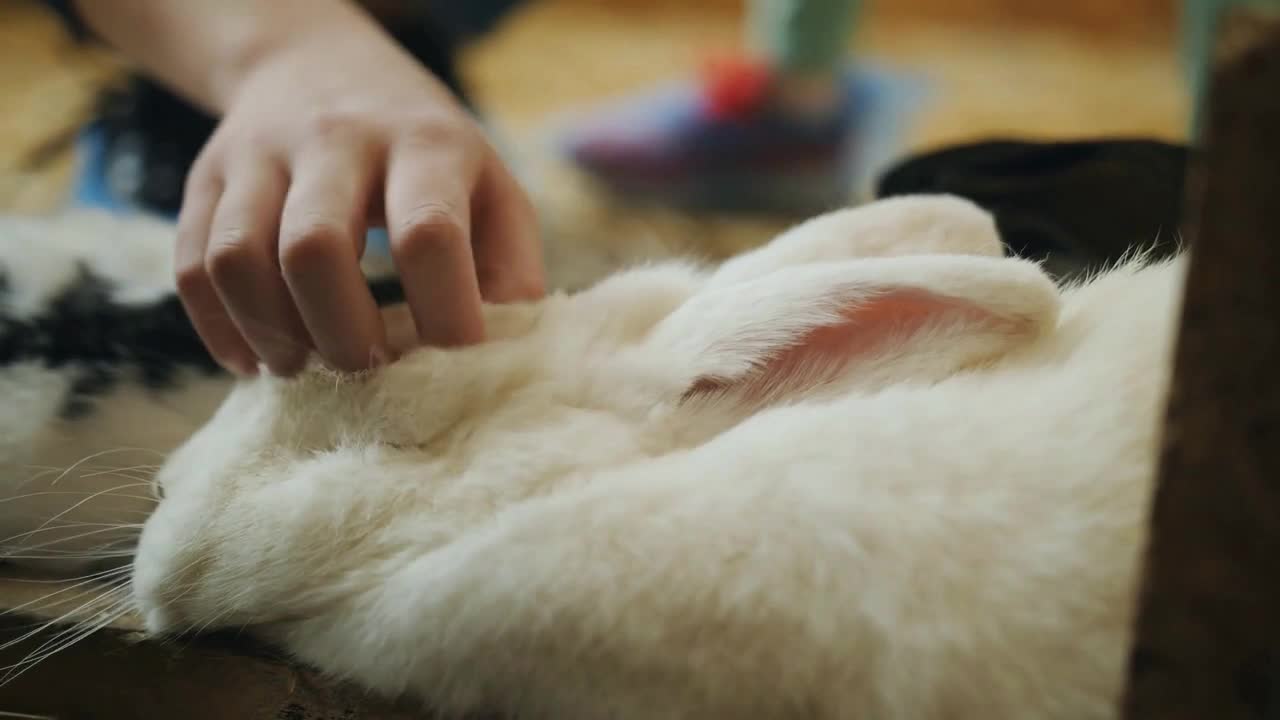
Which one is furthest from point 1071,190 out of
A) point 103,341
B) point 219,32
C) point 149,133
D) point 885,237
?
point 149,133

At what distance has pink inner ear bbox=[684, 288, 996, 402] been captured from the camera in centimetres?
72

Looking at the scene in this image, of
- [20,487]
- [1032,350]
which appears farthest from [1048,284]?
[20,487]

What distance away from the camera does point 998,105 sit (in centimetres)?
303

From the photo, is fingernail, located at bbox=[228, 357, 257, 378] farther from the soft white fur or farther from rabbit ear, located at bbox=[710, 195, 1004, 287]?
rabbit ear, located at bbox=[710, 195, 1004, 287]

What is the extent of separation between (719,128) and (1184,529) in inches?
94.0

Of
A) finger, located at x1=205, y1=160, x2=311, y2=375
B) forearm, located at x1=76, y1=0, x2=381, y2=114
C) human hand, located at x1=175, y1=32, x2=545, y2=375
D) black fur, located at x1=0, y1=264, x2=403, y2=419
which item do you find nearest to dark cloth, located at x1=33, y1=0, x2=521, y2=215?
forearm, located at x1=76, y1=0, x2=381, y2=114

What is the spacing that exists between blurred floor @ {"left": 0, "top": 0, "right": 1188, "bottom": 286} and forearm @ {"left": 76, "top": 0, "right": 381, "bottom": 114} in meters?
0.81

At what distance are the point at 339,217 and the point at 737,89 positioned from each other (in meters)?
2.10

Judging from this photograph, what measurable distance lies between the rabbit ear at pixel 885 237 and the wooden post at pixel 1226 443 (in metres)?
0.46

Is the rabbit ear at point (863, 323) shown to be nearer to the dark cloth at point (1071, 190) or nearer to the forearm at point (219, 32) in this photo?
the dark cloth at point (1071, 190)

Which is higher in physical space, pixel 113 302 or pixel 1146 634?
pixel 1146 634

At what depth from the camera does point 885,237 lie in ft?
2.82

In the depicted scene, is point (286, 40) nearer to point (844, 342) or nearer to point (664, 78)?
point (844, 342)

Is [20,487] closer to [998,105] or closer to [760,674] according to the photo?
[760,674]
